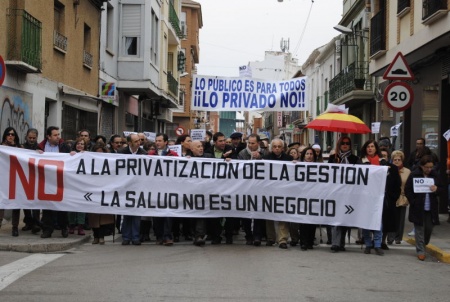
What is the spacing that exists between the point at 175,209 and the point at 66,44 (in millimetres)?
9584

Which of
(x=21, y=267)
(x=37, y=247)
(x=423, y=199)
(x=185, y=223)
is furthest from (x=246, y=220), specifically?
(x=21, y=267)

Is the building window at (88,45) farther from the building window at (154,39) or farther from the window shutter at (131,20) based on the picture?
the building window at (154,39)

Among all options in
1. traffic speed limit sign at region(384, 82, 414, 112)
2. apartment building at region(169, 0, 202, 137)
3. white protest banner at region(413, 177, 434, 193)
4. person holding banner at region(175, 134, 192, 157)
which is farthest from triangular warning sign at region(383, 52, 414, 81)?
apartment building at region(169, 0, 202, 137)

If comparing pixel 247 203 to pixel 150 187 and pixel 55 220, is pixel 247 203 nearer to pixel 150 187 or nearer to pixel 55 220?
pixel 150 187

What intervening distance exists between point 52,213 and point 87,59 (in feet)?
36.2

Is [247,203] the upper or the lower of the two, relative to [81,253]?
upper

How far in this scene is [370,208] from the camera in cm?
1148

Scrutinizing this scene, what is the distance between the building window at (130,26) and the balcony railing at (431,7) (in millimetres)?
14080

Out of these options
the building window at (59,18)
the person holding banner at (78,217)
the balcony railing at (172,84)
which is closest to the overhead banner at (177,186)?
the person holding banner at (78,217)

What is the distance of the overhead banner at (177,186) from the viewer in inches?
460

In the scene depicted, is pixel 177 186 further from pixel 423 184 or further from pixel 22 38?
pixel 22 38

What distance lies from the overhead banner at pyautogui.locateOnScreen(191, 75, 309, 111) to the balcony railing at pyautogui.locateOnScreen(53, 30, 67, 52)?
184 inches

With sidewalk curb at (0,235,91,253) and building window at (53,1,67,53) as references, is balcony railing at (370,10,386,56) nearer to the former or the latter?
building window at (53,1,67,53)

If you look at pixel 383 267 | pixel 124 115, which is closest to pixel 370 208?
pixel 383 267
